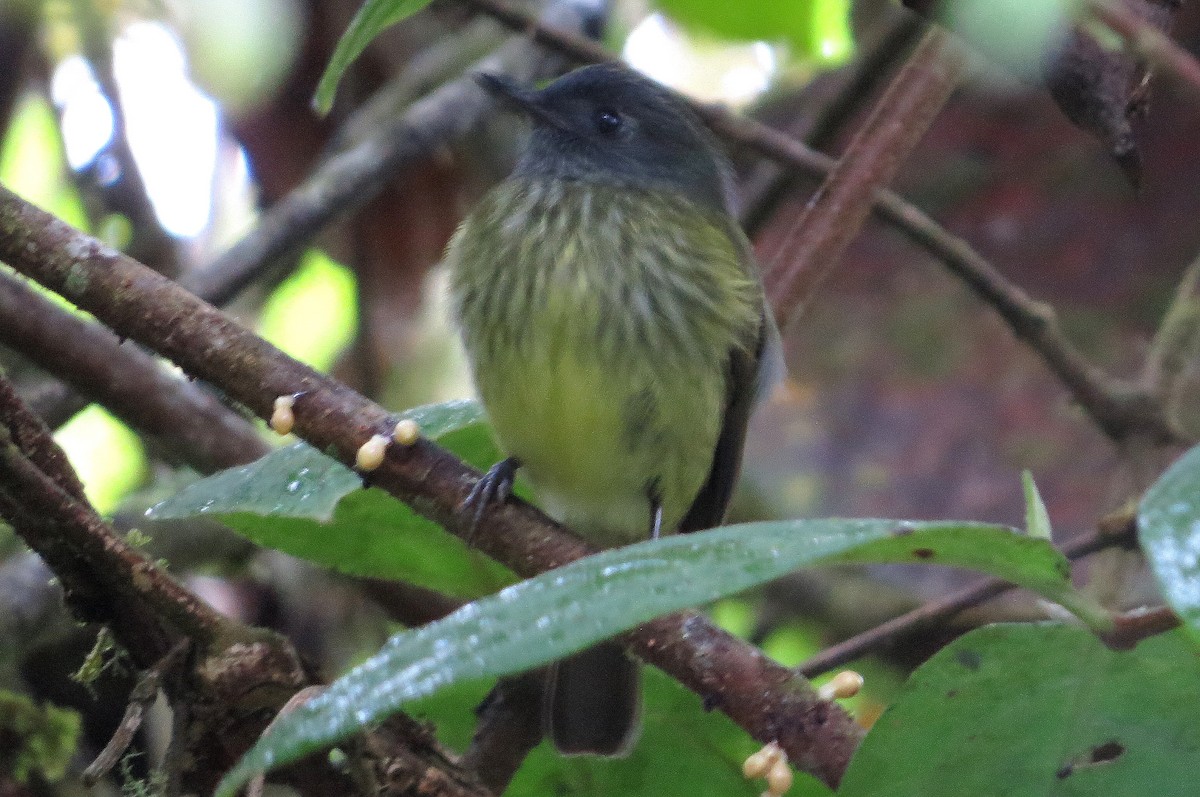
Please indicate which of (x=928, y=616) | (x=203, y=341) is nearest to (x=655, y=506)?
(x=928, y=616)

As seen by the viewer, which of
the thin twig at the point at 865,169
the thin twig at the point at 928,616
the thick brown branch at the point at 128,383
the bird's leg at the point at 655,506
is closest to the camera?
the thin twig at the point at 928,616

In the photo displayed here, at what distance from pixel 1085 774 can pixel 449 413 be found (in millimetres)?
871

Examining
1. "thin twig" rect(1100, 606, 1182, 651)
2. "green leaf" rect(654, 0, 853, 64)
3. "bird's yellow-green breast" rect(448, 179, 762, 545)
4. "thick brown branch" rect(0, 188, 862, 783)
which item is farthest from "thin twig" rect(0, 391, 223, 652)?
"green leaf" rect(654, 0, 853, 64)

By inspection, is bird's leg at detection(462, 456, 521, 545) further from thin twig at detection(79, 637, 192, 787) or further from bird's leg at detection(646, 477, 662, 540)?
bird's leg at detection(646, 477, 662, 540)

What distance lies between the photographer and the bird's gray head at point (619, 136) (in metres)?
2.71

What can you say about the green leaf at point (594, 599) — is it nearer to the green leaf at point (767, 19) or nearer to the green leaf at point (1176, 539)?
the green leaf at point (1176, 539)

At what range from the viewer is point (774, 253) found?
276 centimetres

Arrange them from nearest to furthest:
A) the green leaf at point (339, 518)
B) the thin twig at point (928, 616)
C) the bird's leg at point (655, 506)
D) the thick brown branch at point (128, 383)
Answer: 1. the green leaf at point (339, 518)
2. the thin twig at point (928, 616)
3. the thick brown branch at point (128, 383)
4. the bird's leg at point (655, 506)

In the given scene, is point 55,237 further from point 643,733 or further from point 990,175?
point 990,175

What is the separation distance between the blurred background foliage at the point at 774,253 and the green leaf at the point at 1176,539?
6.19 feet

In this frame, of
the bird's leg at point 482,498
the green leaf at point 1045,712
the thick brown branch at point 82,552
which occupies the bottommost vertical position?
the thick brown branch at point 82,552

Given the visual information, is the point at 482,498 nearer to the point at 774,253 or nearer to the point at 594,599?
the point at 594,599

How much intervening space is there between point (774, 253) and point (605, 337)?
0.66m

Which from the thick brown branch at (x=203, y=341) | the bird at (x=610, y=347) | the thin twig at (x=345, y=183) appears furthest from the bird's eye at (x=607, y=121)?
the thick brown branch at (x=203, y=341)
